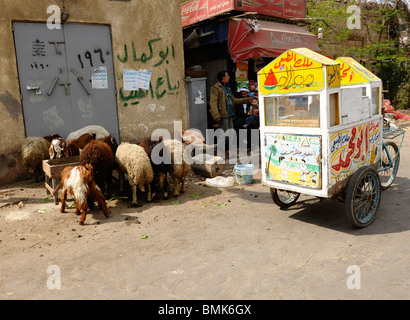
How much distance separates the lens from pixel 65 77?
298 inches

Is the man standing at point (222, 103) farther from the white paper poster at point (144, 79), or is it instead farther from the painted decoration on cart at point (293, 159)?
the painted decoration on cart at point (293, 159)

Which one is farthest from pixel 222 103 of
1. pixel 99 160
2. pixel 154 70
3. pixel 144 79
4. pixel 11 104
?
pixel 11 104

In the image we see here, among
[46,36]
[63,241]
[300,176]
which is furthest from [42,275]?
[46,36]

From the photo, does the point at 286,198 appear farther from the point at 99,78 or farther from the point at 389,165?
the point at 99,78

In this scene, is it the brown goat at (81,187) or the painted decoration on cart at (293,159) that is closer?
the painted decoration on cart at (293,159)

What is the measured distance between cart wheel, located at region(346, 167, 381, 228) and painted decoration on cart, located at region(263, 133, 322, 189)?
0.40m

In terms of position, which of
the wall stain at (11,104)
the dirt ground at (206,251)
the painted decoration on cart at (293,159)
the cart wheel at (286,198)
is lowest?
the dirt ground at (206,251)

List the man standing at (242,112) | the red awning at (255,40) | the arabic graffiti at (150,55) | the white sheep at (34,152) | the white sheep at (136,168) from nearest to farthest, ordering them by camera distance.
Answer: the white sheep at (136,168)
the white sheep at (34,152)
the arabic graffiti at (150,55)
the red awning at (255,40)
the man standing at (242,112)

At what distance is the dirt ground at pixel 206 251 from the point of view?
10.7ft

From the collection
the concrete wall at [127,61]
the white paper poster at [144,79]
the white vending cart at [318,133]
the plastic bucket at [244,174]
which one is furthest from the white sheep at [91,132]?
the white vending cart at [318,133]

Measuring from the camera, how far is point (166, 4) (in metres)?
8.71

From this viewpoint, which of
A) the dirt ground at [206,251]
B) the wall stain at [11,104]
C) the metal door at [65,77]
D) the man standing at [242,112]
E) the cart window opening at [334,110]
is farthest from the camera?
the man standing at [242,112]

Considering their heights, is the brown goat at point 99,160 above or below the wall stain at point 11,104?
below
